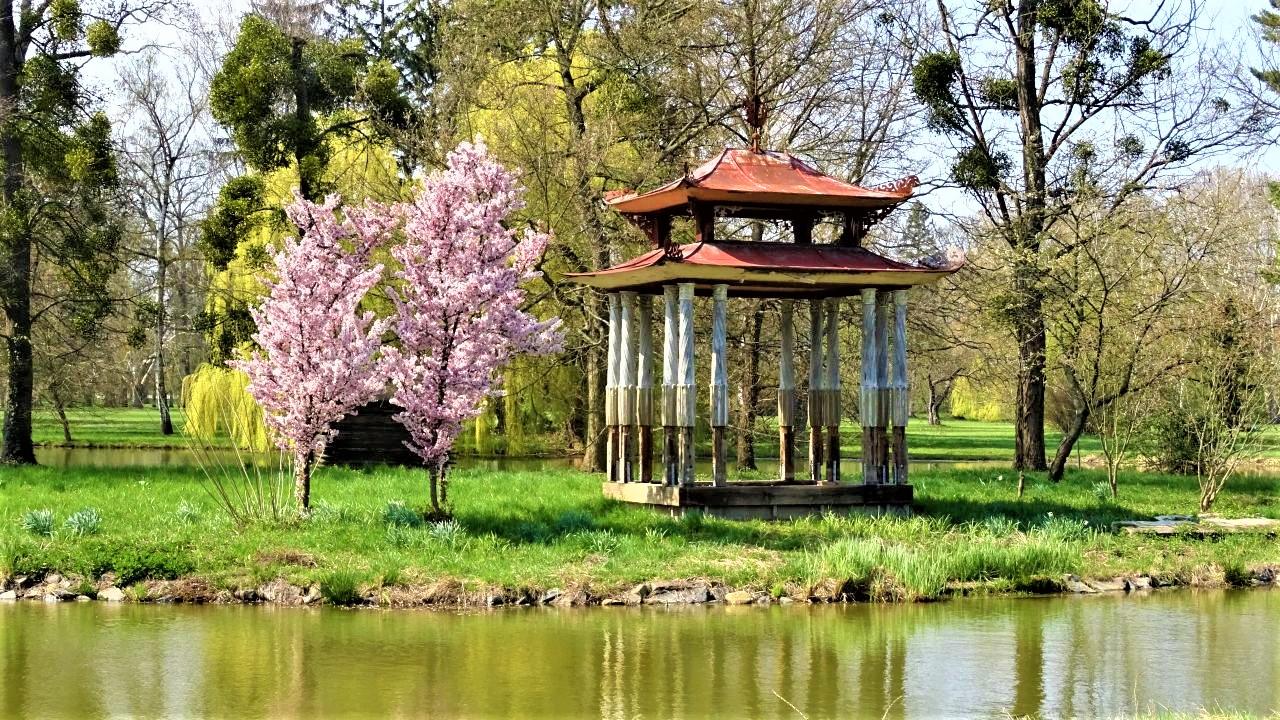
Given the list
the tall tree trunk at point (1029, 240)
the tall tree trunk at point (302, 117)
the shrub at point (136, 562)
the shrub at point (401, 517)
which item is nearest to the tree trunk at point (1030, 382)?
the tall tree trunk at point (1029, 240)

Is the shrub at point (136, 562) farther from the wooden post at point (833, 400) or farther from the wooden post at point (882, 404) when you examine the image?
the wooden post at point (833, 400)

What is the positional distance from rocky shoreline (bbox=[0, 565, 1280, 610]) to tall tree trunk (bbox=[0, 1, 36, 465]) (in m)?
12.5

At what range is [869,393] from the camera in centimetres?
2094

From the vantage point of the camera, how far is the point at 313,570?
15.8 m

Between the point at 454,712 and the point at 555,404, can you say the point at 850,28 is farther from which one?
the point at 454,712

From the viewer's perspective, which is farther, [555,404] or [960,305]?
[555,404]

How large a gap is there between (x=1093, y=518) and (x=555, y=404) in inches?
686

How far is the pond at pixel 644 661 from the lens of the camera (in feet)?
35.2

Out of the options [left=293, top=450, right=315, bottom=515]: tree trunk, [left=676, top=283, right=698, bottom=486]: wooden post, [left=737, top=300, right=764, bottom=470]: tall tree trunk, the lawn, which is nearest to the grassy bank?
[left=293, top=450, right=315, bottom=515]: tree trunk

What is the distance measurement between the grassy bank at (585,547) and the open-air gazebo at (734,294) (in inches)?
27.7

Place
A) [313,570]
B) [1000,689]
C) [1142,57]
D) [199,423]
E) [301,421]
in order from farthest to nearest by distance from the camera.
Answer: [199,423] < [1142,57] < [301,421] < [313,570] < [1000,689]

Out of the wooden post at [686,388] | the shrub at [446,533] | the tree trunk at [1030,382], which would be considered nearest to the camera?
the shrub at [446,533]

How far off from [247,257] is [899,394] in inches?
681

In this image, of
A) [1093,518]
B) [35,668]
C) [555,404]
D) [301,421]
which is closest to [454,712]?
[35,668]
